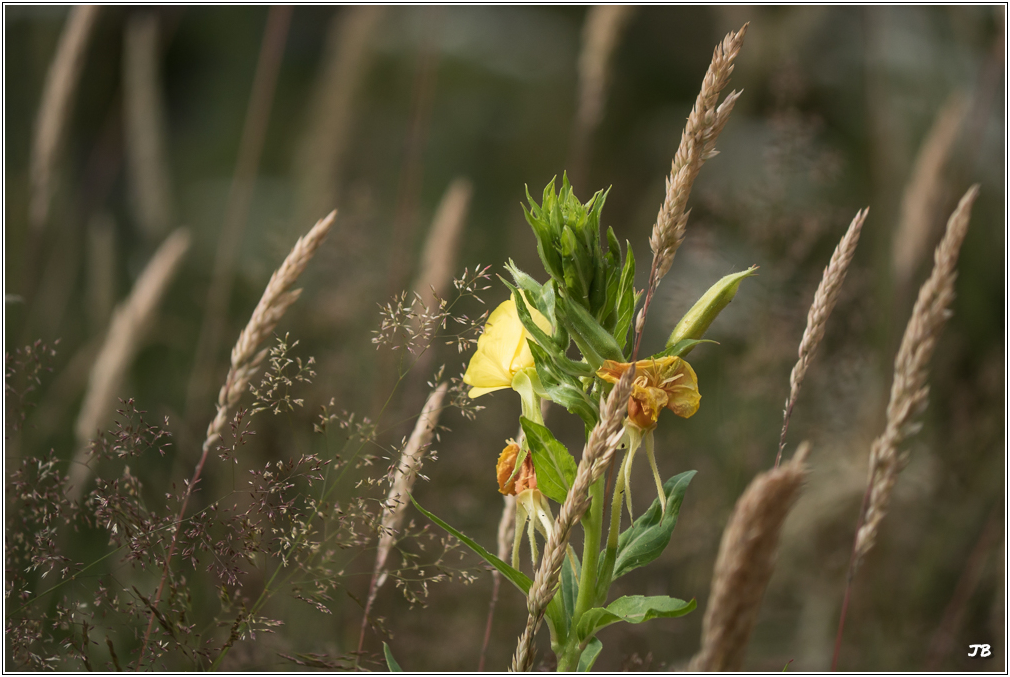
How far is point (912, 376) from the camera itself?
916 millimetres

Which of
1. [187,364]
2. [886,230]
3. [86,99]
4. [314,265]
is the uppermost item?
[86,99]

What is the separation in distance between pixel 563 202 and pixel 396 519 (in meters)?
0.57

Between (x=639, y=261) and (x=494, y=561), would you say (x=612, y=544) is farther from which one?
(x=639, y=261)

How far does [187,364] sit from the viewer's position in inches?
95.2

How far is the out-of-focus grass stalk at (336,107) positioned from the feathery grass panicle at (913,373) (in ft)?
6.24

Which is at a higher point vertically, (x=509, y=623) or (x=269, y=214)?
(x=269, y=214)

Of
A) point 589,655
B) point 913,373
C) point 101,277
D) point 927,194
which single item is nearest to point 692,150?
point 913,373

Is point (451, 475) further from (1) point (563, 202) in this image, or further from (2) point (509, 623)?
(1) point (563, 202)

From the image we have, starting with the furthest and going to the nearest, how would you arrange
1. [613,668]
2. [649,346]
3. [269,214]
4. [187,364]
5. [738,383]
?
1. [269,214]
2. [649,346]
3. [187,364]
4. [738,383]
5. [613,668]

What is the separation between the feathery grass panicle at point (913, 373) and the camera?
88cm

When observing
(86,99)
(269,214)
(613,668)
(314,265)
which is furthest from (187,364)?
(613,668)

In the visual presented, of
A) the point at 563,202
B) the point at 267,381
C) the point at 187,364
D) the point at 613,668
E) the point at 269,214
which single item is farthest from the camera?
the point at 269,214

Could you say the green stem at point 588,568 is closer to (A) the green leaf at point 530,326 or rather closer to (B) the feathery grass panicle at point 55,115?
(A) the green leaf at point 530,326

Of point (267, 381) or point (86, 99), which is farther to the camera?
point (86, 99)
